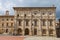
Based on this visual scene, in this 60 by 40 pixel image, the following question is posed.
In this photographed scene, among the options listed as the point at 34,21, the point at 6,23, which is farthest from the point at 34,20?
the point at 6,23

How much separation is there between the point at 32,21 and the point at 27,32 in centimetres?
425

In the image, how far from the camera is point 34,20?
50.5 m

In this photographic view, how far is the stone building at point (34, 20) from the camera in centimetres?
4966

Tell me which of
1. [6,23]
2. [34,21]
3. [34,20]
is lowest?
[6,23]

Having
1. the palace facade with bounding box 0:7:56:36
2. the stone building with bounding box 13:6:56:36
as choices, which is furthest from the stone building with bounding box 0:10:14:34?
the stone building with bounding box 13:6:56:36

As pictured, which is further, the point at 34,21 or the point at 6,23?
the point at 6,23

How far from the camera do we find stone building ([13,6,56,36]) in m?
49.7

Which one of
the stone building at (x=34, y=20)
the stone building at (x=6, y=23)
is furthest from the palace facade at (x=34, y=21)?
the stone building at (x=6, y=23)

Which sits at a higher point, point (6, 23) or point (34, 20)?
point (34, 20)

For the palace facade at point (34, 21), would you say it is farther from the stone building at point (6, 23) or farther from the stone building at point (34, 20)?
the stone building at point (6, 23)

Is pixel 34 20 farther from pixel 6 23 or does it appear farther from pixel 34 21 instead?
pixel 6 23

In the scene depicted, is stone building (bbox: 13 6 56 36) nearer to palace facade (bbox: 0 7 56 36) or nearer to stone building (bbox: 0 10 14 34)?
palace facade (bbox: 0 7 56 36)

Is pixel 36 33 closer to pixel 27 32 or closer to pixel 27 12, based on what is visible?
pixel 27 32

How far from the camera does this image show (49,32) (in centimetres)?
4931
